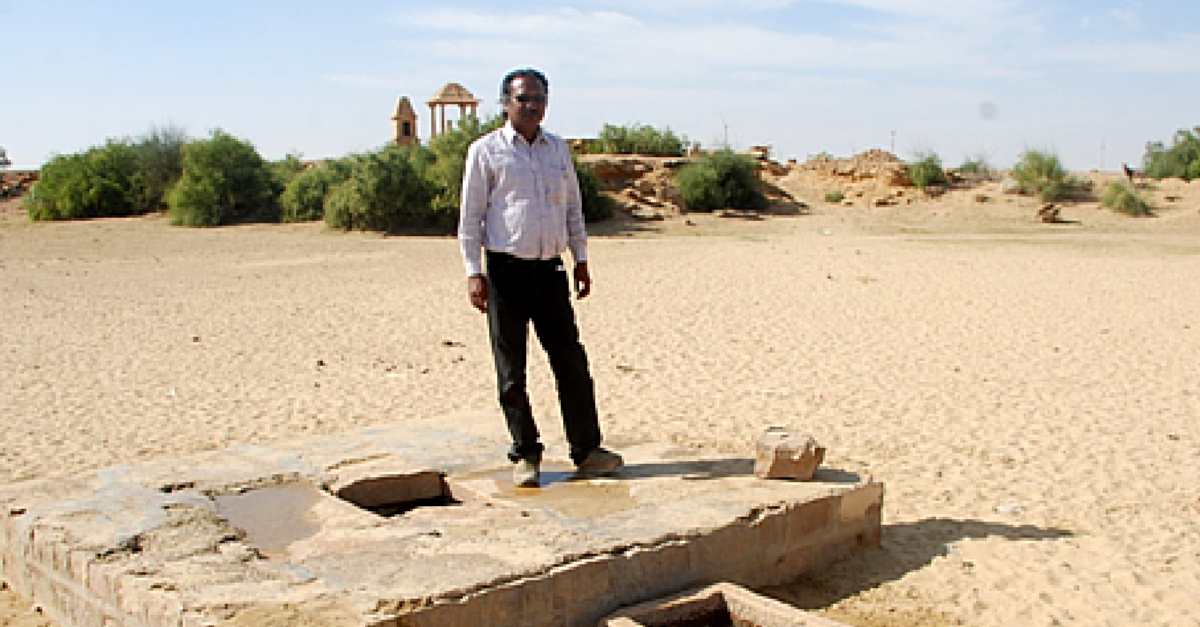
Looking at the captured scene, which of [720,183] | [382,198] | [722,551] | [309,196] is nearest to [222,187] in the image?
[309,196]

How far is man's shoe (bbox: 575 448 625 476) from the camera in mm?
4984

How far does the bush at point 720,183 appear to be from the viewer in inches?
1183

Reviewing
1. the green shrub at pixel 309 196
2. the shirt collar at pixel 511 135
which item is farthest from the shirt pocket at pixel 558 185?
the green shrub at pixel 309 196

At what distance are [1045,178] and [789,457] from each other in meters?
29.8

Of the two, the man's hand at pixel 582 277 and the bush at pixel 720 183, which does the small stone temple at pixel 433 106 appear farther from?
the man's hand at pixel 582 277

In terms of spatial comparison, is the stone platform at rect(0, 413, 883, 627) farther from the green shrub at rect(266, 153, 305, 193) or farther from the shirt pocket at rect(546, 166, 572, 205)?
the green shrub at rect(266, 153, 305, 193)

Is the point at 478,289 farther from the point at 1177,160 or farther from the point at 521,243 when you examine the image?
the point at 1177,160

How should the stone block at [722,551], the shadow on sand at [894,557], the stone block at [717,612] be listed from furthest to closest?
1. the shadow on sand at [894,557]
2. the stone block at [722,551]
3. the stone block at [717,612]

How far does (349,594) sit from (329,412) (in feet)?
15.1

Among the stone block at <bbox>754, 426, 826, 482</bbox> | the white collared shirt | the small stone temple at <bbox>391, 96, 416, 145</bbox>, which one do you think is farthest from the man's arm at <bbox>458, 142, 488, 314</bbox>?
the small stone temple at <bbox>391, 96, 416, 145</bbox>

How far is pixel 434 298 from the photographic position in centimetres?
1441

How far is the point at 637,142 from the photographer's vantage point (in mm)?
36375

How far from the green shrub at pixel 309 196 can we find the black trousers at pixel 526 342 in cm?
2440

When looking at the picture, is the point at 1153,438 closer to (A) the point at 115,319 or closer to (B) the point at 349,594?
(B) the point at 349,594
